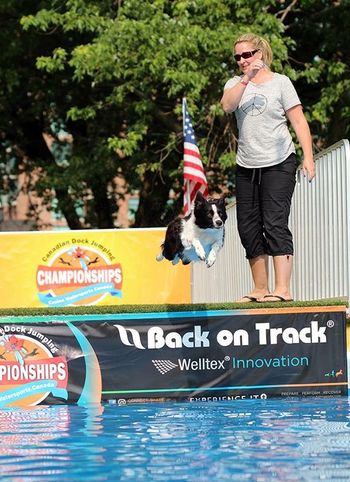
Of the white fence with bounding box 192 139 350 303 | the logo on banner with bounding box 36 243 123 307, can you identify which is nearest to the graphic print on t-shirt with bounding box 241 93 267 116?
the white fence with bounding box 192 139 350 303

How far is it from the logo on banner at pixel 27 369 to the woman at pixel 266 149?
1.70 m

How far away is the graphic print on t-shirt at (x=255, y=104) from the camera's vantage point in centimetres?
Answer: 746

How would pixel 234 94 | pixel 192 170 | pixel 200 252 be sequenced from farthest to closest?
pixel 192 170 < pixel 200 252 < pixel 234 94

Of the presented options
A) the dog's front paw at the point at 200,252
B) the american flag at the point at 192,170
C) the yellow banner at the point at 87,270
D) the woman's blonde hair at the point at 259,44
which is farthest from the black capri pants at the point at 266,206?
the yellow banner at the point at 87,270

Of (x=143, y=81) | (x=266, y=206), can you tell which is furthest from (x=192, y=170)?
(x=266, y=206)

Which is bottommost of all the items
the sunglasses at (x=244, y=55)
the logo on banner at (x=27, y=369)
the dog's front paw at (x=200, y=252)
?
the logo on banner at (x=27, y=369)

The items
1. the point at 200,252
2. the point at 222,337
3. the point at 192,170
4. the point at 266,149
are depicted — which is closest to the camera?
the point at 266,149

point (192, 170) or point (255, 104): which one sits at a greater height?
point (192, 170)

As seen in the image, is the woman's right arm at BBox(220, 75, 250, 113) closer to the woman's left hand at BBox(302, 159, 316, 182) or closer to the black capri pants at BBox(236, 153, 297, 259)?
the black capri pants at BBox(236, 153, 297, 259)

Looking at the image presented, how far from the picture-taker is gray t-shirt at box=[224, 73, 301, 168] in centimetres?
747

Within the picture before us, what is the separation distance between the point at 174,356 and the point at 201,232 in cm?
110

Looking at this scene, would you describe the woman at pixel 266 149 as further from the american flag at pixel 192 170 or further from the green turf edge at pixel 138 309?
the american flag at pixel 192 170

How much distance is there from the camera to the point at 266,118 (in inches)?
294

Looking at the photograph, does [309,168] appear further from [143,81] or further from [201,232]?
[143,81]
